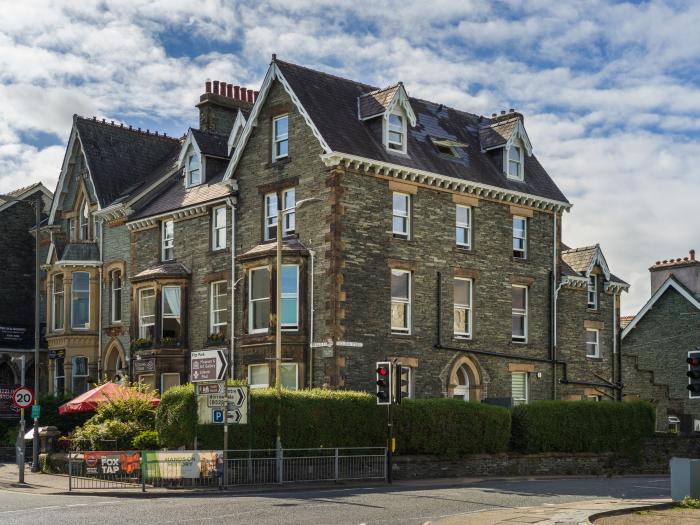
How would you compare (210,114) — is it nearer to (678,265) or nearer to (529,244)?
(529,244)

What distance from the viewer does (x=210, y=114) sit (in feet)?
157

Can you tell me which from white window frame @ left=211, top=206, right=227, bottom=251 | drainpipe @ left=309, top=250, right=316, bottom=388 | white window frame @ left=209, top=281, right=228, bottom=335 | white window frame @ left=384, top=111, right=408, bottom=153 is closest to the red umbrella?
white window frame @ left=209, top=281, right=228, bottom=335

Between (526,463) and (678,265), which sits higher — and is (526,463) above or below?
below

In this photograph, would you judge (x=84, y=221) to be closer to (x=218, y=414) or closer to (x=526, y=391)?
(x=526, y=391)

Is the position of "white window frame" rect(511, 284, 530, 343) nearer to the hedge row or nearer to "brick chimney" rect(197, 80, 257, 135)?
the hedge row

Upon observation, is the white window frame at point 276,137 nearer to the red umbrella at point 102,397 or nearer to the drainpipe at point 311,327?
the drainpipe at point 311,327

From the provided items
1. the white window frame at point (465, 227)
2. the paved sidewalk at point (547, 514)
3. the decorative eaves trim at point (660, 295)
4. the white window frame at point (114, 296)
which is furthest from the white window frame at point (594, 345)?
the paved sidewalk at point (547, 514)

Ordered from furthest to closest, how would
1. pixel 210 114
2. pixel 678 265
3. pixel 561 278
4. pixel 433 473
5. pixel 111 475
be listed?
1. pixel 678 265
2. pixel 210 114
3. pixel 561 278
4. pixel 433 473
5. pixel 111 475

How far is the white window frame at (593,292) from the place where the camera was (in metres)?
47.8

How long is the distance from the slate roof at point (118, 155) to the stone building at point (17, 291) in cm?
568

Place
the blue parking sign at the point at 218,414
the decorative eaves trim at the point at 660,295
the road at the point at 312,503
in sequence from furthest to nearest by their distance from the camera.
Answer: the decorative eaves trim at the point at 660,295 < the blue parking sign at the point at 218,414 < the road at the point at 312,503

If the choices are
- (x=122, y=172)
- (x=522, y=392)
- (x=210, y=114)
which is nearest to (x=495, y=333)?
(x=522, y=392)

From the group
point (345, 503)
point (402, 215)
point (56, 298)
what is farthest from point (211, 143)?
point (345, 503)

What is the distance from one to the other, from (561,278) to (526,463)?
10234 millimetres
